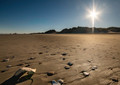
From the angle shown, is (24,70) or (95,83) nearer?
(95,83)

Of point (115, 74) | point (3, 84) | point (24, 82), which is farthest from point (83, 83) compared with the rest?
point (3, 84)

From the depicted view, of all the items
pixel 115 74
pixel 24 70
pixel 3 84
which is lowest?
pixel 115 74

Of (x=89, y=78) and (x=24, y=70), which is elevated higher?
(x=24, y=70)

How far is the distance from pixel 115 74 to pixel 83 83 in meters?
1.02

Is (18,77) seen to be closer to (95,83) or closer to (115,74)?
(95,83)

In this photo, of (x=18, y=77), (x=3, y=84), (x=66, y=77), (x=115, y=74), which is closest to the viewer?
(x=3, y=84)

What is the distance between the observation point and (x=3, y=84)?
1527 mm

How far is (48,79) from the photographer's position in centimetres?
173

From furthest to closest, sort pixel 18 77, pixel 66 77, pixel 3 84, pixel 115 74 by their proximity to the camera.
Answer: pixel 115 74
pixel 66 77
pixel 18 77
pixel 3 84

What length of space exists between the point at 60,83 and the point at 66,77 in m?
0.29

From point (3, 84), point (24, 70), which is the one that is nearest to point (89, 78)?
point (24, 70)

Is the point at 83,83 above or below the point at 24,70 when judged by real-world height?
below

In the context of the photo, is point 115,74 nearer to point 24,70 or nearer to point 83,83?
point 83,83

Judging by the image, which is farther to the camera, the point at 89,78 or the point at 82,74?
the point at 82,74
